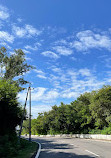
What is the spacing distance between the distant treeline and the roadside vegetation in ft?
52.4

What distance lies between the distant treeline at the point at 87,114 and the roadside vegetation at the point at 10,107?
1596 cm

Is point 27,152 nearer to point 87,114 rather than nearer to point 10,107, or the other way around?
point 10,107

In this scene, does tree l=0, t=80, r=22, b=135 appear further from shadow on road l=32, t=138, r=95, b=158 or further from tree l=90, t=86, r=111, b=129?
tree l=90, t=86, r=111, b=129

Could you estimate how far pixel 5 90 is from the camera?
13797 mm

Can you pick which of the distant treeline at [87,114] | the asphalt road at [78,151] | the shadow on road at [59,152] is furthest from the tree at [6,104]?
the distant treeline at [87,114]

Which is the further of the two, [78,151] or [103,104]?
[103,104]

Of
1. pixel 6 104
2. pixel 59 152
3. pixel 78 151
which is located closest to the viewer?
pixel 78 151

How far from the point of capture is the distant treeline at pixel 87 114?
107 feet

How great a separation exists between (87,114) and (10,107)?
112 ft

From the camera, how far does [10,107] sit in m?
14.3

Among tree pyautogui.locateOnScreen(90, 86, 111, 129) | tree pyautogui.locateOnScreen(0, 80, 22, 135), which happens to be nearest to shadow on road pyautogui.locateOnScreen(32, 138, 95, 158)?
tree pyautogui.locateOnScreen(0, 80, 22, 135)

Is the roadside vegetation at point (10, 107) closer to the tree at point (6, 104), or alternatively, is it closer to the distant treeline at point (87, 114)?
the tree at point (6, 104)

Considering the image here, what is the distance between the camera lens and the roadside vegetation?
967 cm

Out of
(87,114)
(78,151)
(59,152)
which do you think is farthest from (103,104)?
(59,152)
